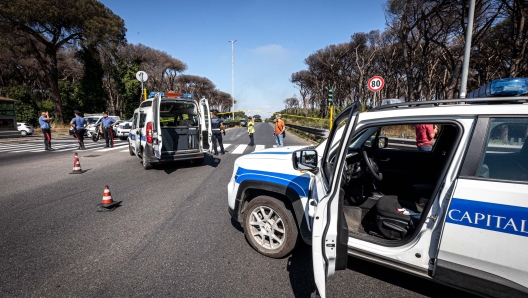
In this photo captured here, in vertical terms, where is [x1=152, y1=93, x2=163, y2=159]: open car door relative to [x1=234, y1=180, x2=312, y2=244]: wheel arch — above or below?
above

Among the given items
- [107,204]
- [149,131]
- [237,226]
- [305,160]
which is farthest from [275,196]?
[149,131]

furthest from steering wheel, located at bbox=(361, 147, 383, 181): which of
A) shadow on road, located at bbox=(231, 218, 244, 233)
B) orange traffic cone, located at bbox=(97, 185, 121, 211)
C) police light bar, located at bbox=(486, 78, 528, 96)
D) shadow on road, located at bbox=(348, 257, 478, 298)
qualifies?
orange traffic cone, located at bbox=(97, 185, 121, 211)

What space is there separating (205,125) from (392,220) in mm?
6360

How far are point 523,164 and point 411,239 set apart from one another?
960 mm

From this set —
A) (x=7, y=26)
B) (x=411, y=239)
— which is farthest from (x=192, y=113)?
(x=7, y=26)

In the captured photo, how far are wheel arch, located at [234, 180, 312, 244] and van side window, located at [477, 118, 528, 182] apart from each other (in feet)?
4.81

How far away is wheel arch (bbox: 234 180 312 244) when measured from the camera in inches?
97.6

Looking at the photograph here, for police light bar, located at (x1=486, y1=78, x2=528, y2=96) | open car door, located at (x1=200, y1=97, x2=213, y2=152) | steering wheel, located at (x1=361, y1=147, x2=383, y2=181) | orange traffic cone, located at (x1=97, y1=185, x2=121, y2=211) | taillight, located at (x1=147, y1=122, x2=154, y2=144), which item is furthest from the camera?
open car door, located at (x1=200, y1=97, x2=213, y2=152)

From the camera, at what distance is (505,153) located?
1.91 m

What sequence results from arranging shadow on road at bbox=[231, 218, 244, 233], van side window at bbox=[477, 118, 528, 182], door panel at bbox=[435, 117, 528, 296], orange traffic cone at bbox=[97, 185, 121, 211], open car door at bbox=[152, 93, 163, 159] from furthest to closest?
1. open car door at bbox=[152, 93, 163, 159]
2. orange traffic cone at bbox=[97, 185, 121, 211]
3. shadow on road at bbox=[231, 218, 244, 233]
4. van side window at bbox=[477, 118, 528, 182]
5. door panel at bbox=[435, 117, 528, 296]

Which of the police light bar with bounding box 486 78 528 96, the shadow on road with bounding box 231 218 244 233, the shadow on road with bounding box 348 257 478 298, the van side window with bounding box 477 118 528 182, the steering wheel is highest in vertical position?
the police light bar with bounding box 486 78 528 96

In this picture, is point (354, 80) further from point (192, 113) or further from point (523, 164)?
point (523, 164)

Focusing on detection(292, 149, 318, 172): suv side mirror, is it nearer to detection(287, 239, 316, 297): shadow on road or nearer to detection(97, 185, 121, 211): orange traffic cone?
detection(287, 239, 316, 297): shadow on road

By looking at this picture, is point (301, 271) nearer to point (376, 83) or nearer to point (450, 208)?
point (450, 208)
